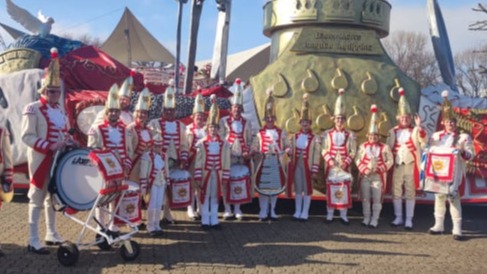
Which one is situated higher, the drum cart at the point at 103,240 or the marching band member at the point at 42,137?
the marching band member at the point at 42,137

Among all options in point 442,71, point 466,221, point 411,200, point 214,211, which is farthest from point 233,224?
point 442,71

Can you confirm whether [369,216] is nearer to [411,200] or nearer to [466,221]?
[411,200]

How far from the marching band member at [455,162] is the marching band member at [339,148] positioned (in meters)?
1.09

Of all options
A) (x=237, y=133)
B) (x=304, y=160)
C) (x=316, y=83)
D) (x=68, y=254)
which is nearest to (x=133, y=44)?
(x=316, y=83)

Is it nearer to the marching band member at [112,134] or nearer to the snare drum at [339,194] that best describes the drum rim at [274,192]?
the snare drum at [339,194]

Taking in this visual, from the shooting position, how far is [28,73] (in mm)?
8062

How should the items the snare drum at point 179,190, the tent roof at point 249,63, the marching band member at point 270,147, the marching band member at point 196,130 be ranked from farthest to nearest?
the tent roof at point 249,63 → the marching band member at point 270,147 → the marching band member at point 196,130 → the snare drum at point 179,190

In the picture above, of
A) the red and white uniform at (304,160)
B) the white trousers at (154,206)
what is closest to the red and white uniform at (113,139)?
the white trousers at (154,206)

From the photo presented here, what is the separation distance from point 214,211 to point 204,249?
115cm

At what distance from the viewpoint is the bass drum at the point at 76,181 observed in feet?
15.4

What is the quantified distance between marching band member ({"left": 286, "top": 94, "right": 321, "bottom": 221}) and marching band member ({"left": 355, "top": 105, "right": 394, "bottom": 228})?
0.65 m

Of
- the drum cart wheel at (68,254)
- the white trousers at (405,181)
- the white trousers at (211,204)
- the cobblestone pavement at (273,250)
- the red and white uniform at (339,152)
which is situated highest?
the red and white uniform at (339,152)

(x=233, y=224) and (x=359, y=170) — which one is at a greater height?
(x=359, y=170)

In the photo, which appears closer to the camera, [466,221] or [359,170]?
[359,170]
